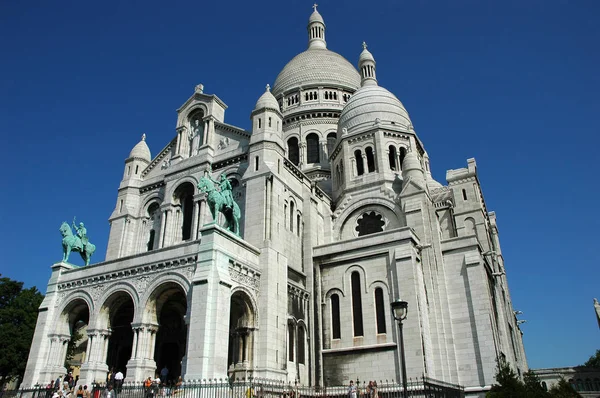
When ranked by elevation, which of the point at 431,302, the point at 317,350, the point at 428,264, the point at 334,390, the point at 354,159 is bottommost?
the point at 334,390

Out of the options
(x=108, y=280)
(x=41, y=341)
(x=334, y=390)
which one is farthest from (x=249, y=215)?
(x=41, y=341)

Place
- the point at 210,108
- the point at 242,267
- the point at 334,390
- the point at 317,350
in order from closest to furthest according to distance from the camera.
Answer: the point at 242,267 → the point at 334,390 → the point at 317,350 → the point at 210,108

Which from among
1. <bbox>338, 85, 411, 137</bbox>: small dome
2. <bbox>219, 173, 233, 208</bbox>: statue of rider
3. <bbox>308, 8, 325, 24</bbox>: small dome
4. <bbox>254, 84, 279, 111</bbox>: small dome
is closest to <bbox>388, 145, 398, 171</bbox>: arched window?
<bbox>338, 85, 411, 137</bbox>: small dome

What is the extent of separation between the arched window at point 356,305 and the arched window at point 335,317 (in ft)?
3.40

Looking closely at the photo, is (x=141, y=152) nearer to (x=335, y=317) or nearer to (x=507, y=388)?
(x=335, y=317)

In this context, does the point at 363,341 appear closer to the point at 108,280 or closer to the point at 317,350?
the point at 317,350

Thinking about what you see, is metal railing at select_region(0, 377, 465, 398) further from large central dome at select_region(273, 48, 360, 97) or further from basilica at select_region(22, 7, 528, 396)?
large central dome at select_region(273, 48, 360, 97)

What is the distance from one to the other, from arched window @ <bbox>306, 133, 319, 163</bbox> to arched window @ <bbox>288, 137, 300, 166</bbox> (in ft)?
3.41

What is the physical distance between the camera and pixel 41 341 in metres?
27.5

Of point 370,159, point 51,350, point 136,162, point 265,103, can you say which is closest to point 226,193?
point 265,103

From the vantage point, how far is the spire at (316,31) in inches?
2496

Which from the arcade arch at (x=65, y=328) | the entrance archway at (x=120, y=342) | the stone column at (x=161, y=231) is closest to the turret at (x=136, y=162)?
the stone column at (x=161, y=231)

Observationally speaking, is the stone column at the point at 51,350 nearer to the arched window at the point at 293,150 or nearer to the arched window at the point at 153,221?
the arched window at the point at 153,221

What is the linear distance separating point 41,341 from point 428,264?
917 inches
